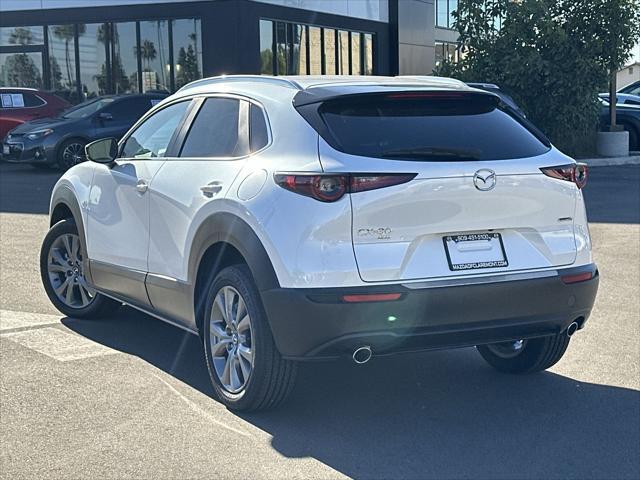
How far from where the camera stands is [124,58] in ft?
77.9

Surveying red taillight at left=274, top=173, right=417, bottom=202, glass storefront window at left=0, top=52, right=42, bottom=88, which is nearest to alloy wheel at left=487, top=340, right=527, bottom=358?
red taillight at left=274, top=173, right=417, bottom=202

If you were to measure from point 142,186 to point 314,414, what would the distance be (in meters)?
1.82

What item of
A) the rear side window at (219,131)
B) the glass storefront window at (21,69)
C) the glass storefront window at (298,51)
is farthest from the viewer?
the glass storefront window at (298,51)

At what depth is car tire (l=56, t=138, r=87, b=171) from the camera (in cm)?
1769

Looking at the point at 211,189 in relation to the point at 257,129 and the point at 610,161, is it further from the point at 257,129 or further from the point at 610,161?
the point at 610,161

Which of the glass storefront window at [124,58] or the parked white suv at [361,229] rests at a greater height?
the glass storefront window at [124,58]

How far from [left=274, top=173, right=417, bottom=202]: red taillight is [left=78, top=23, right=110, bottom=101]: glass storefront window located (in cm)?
2061

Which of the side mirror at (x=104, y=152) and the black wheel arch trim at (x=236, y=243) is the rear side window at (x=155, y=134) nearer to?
the side mirror at (x=104, y=152)

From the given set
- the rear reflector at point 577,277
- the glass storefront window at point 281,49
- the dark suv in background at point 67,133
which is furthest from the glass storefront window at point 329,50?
the rear reflector at point 577,277

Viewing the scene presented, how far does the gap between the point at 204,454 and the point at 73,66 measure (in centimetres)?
2148

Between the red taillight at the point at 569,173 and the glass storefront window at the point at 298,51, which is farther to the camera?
the glass storefront window at the point at 298,51

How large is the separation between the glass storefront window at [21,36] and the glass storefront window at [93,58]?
1.25 metres

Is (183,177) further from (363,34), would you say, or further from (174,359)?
(363,34)

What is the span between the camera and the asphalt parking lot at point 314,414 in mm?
4242
